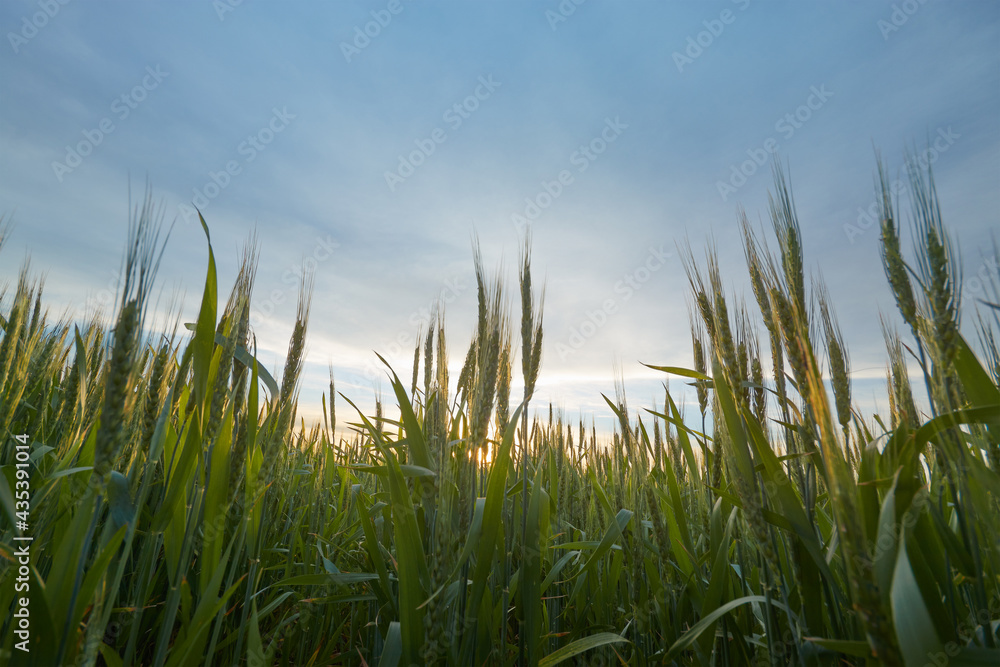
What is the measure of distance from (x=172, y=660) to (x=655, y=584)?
5.05ft

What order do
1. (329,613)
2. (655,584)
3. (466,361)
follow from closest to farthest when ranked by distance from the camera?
(655,584), (329,613), (466,361)

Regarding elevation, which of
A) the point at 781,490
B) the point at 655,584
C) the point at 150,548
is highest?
the point at 781,490

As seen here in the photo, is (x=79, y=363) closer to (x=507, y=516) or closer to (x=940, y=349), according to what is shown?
(x=507, y=516)

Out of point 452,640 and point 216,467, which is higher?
point 216,467

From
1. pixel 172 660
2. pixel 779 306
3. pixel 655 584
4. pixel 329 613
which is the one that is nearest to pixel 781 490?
pixel 779 306

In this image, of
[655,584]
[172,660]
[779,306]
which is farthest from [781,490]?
[172,660]

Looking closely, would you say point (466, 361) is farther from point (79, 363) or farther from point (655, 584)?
point (79, 363)

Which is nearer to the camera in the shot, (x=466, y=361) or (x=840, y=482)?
(x=840, y=482)

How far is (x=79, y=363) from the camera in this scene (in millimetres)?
1500

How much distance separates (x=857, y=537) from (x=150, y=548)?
5.83 feet

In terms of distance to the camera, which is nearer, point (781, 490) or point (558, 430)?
point (781, 490)

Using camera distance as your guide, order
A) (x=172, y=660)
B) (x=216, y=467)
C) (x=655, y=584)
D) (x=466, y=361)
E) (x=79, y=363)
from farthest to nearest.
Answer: (x=466, y=361) → (x=655, y=584) → (x=79, y=363) → (x=216, y=467) → (x=172, y=660)

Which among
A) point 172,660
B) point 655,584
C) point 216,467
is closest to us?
point 172,660

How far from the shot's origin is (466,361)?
220 centimetres
